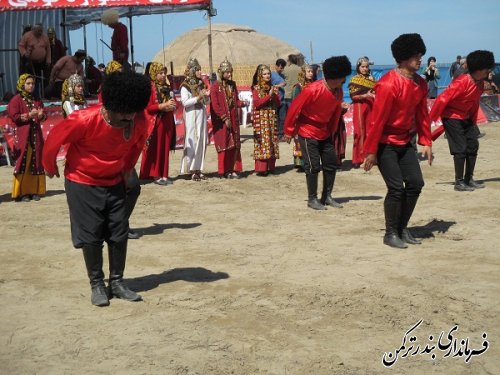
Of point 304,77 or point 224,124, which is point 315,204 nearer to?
point 224,124

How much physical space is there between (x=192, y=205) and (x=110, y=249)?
4106 millimetres

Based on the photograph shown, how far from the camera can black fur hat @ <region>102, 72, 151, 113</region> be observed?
508 centimetres

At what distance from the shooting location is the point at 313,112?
29.1 ft

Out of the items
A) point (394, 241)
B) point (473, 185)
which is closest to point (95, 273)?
point (394, 241)

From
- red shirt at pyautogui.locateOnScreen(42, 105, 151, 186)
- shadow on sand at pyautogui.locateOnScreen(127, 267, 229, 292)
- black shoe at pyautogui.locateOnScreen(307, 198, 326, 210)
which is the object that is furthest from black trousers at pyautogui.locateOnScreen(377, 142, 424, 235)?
red shirt at pyautogui.locateOnScreen(42, 105, 151, 186)

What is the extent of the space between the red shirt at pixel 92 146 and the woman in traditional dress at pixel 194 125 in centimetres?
602

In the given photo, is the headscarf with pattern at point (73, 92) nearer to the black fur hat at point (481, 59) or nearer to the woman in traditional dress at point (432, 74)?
the black fur hat at point (481, 59)

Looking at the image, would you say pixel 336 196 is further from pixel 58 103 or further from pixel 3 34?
pixel 3 34

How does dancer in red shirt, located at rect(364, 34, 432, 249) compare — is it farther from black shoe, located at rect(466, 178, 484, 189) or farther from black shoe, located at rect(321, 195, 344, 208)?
black shoe, located at rect(466, 178, 484, 189)

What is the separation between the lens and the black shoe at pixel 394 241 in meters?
7.06

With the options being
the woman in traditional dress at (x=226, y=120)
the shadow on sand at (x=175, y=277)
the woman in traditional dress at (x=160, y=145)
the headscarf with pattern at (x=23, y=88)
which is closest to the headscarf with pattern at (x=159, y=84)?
the woman in traditional dress at (x=160, y=145)

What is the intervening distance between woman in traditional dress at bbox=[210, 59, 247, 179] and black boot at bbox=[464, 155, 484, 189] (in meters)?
3.46

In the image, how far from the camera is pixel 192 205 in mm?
9688

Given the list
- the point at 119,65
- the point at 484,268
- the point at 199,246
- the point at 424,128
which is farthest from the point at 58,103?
the point at 484,268
